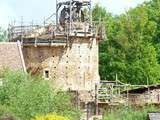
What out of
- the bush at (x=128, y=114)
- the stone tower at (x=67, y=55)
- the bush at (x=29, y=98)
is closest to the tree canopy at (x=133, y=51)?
the stone tower at (x=67, y=55)

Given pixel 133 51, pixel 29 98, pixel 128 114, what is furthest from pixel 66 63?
pixel 133 51

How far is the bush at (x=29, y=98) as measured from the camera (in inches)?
1697

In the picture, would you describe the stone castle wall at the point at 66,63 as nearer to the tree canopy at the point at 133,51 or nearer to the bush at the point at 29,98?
the bush at the point at 29,98

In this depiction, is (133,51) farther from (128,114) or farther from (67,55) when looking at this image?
(128,114)

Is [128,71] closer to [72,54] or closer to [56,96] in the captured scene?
[72,54]

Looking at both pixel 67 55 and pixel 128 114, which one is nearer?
pixel 128 114

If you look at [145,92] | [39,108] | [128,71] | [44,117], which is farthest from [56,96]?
[128,71]

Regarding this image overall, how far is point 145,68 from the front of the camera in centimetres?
7325

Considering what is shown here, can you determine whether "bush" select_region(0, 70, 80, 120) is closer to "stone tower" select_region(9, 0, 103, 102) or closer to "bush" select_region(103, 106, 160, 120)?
"bush" select_region(103, 106, 160, 120)

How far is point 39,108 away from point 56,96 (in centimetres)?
263

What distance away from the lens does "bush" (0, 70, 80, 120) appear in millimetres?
43094

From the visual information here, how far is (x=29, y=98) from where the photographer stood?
43844 mm

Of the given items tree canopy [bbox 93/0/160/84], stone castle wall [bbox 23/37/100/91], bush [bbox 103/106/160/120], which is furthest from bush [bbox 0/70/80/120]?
tree canopy [bbox 93/0/160/84]

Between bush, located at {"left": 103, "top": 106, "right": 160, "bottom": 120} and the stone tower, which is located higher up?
the stone tower
